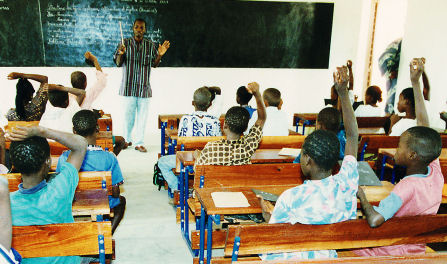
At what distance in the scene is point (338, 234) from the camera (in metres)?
→ 1.84

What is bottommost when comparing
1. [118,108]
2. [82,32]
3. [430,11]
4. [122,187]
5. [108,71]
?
[122,187]

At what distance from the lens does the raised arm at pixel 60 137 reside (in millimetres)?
1702

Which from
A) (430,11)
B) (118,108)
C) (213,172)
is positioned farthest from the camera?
(118,108)

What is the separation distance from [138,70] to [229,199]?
4001 mm

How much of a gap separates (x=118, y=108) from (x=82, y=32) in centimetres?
135

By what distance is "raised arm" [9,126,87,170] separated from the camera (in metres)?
1.70

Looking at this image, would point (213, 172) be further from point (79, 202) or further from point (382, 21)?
point (382, 21)

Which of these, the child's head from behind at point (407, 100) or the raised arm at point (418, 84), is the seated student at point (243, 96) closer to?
the child's head from behind at point (407, 100)

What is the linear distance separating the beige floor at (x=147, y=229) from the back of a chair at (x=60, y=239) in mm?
1254

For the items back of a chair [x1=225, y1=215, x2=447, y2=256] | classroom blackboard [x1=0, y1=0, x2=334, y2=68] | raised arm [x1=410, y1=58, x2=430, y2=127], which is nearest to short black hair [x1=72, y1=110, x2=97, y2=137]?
back of a chair [x1=225, y1=215, x2=447, y2=256]

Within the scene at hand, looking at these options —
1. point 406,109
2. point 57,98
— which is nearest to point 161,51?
point 57,98

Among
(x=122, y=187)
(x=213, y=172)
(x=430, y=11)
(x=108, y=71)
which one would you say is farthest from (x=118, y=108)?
(x=430, y=11)

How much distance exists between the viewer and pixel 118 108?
690 centimetres

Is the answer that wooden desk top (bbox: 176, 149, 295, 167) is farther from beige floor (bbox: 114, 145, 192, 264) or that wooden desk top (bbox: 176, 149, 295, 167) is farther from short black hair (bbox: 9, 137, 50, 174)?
short black hair (bbox: 9, 137, 50, 174)
